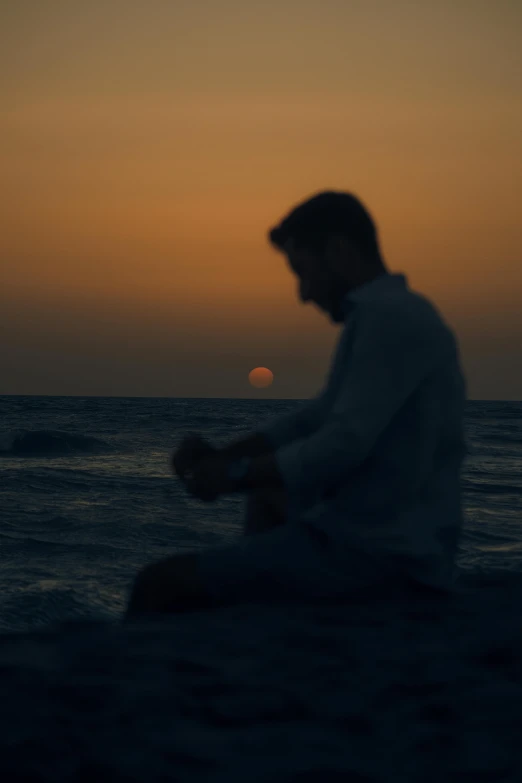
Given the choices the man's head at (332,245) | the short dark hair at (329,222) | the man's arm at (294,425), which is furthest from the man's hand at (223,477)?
the short dark hair at (329,222)

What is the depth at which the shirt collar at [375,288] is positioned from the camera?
2.07 m

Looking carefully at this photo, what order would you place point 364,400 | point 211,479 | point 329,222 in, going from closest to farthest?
1. point 364,400
2. point 211,479
3. point 329,222

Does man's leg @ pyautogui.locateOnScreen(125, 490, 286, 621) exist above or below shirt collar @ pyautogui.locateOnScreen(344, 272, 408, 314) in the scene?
below

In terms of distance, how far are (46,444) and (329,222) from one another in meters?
23.7

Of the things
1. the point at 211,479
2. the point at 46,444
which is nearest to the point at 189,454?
the point at 211,479

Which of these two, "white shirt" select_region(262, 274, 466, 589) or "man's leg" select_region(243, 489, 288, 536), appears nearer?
"white shirt" select_region(262, 274, 466, 589)

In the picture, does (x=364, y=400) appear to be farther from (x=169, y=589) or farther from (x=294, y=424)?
(x=169, y=589)

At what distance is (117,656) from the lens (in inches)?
78.4

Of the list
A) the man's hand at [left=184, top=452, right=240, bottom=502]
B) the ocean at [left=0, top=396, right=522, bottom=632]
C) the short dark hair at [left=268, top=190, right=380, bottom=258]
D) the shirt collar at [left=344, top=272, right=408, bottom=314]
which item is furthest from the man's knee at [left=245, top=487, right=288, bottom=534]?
the ocean at [left=0, top=396, right=522, bottom=632]

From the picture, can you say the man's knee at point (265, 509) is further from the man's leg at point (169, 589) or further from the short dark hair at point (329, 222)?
the short dark hair at point (329, 222)

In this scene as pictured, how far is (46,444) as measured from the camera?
2466 centimetres

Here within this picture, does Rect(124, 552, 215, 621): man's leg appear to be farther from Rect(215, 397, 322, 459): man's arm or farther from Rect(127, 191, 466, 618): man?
Rect(215, 397, 322, 459): man's arm

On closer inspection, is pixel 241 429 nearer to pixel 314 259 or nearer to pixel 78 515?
pixel 78 515

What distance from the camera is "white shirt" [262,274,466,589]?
195 cm
